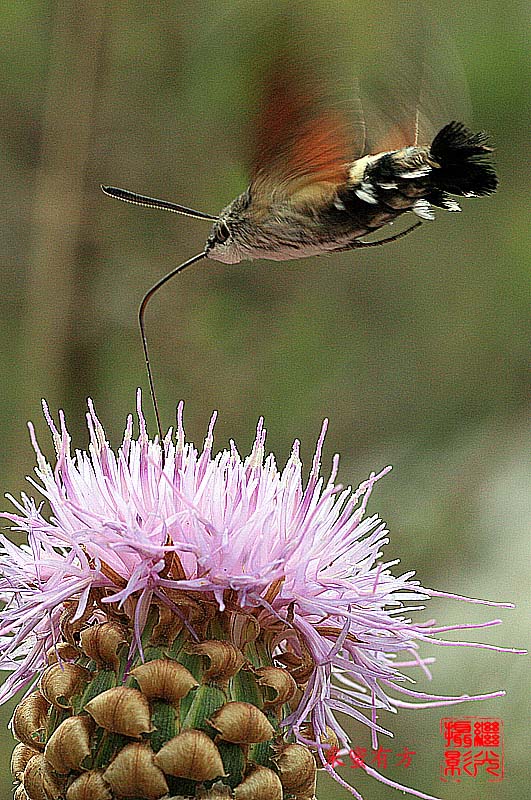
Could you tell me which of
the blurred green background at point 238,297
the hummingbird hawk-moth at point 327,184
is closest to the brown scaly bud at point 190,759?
the hummingbird hawk-moth at point 327,184

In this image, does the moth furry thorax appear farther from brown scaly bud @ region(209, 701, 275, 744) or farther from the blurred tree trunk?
the blurred tree trunk

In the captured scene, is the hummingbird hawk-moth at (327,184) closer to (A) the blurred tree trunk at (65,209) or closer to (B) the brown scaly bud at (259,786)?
(B) the brown scaly bud at (259,786)

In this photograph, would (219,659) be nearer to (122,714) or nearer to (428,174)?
(122,714)

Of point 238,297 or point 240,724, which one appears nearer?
point 240,724

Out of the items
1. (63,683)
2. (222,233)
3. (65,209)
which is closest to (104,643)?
(63,683)

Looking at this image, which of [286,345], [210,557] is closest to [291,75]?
[210,557]

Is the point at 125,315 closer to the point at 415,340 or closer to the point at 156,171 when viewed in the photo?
the point at 156,171

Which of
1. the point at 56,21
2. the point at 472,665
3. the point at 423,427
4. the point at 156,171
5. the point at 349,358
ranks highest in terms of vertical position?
the point at 56,21
